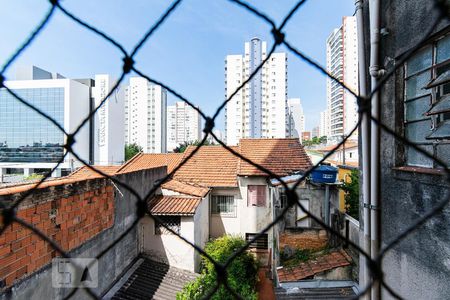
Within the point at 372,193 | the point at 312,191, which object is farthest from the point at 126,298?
the point at 372,193

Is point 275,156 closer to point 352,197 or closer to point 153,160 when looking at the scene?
point 352,197

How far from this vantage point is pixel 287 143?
918cm

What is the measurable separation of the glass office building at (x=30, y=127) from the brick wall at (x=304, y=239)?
25754 mm

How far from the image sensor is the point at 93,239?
4176 mm

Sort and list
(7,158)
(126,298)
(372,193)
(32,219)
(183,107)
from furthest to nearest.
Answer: (183,107) < (7,158) < (126,298) < (32,219) < (372,193)

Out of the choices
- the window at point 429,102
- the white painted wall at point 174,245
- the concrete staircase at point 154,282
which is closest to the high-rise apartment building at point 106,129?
the white painted wall at point 174,245

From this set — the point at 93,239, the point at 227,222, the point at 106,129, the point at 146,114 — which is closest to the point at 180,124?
the point at 146,114

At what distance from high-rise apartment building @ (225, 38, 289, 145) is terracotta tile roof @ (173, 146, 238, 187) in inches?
775

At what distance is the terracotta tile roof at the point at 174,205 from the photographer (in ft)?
20.1

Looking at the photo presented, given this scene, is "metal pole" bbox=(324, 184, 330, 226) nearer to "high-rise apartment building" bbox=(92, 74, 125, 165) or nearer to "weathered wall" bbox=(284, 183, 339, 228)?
"weathered wall" bbox=(284, 183, 339, 228)

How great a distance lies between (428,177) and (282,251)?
11.2ft

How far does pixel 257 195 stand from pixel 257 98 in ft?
76.3

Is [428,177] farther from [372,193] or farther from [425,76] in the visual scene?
[425,76]

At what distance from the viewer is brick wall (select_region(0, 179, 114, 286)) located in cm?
271
